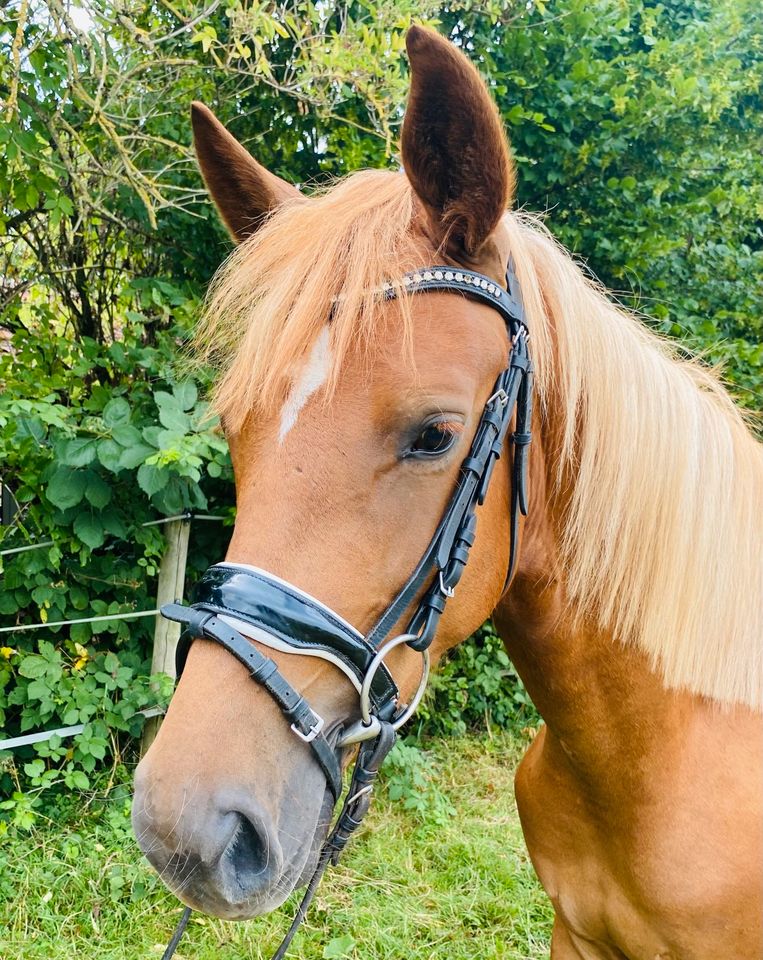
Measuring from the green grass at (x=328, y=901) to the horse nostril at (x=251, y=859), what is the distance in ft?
7.02

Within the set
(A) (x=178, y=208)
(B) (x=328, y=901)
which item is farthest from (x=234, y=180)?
(B) (x=328, y=901)

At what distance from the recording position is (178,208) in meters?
3.34

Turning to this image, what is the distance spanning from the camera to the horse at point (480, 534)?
109 cm

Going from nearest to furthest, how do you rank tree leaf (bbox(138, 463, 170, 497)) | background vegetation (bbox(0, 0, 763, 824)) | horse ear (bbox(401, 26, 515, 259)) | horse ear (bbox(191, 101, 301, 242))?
horse ear (bbox(401, 26, 515, 259)) < horse ear (bbox(191, 101, 301, 242)) < tree leaf (bbox(138, 463, 170, 497)) < background vegetation (bbox(0, 0, 763, 824))

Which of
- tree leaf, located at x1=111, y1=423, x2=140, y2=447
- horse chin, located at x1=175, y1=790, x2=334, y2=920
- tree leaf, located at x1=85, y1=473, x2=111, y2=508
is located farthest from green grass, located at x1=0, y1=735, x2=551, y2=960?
horse chin, located at x1=175, y1=790, x2=334, y2=920

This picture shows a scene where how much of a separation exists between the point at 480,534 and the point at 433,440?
230 mm

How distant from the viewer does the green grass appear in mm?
2762

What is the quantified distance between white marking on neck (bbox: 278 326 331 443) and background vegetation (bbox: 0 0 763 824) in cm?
153

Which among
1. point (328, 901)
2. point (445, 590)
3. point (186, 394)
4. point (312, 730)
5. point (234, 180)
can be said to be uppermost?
point (234, 180)

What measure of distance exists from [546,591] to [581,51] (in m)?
3.56

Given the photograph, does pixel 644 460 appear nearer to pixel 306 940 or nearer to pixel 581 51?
pixel 306 940

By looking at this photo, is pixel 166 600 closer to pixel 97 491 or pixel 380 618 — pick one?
pixel 97 491

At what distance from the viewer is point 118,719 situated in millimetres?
3193

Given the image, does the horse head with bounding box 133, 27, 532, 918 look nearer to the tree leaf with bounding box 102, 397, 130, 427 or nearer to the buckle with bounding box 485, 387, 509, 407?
the buckle with bounding box 485, 387, 509, 407
